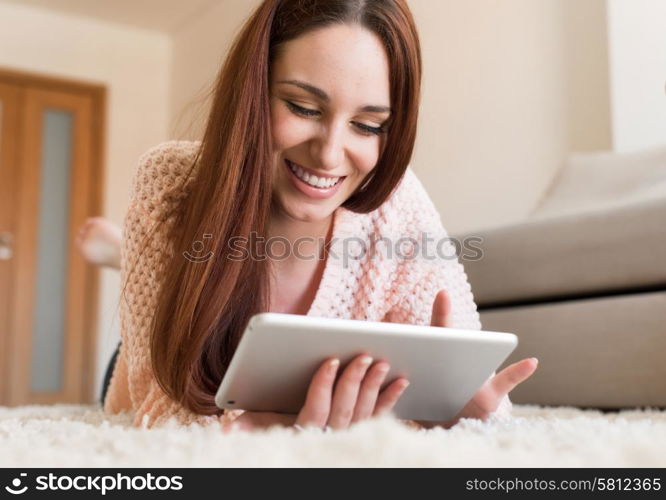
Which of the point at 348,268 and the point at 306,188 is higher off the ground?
the point at 306,188

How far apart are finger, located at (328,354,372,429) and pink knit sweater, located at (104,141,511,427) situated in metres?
0.33

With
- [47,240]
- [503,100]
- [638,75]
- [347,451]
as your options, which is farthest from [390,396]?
[47,240]

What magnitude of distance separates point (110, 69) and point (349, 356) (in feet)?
16.0

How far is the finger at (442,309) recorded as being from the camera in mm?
1036

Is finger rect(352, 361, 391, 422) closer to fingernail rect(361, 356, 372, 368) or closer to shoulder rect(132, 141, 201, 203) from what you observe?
fingernail rect(361, 356, 372, 368)

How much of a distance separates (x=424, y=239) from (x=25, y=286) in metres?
4.01

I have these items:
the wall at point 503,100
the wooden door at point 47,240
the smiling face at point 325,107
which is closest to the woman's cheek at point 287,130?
the smiling face at point 325,107

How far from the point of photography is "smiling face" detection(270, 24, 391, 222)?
113 cm

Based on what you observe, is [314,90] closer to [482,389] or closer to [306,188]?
[306,188]

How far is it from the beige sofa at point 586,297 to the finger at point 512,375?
2.24 feet

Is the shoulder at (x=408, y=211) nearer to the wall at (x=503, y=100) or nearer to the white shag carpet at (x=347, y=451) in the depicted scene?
the white shag carpet at (x=347, y=451)

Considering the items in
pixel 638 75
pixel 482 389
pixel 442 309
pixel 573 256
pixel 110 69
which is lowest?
Result: pixel 482 389

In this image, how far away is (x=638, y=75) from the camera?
9.02ft
